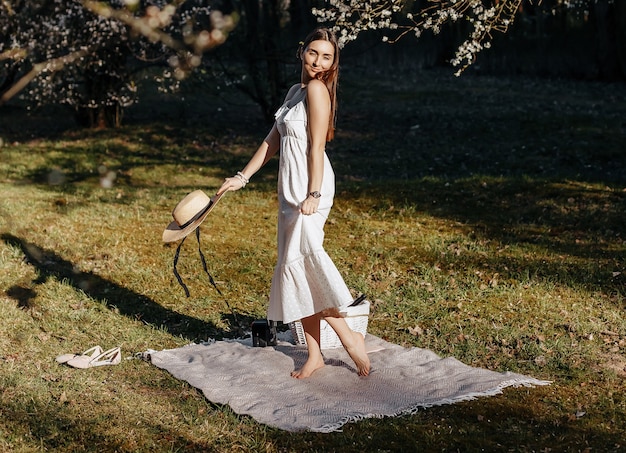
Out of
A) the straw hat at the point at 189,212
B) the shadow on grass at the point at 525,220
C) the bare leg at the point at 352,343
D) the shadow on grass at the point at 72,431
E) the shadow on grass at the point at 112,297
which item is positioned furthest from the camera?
the shadow on grass at the point at 525,220

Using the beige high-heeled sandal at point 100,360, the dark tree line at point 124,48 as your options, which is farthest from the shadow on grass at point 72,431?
the dark tree line at point 124,48

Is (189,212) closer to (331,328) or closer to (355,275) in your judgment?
(331,328)

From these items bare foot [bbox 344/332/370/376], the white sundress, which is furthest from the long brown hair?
bare foot [bbox 344/332/370/376]

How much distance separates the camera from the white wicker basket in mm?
5918

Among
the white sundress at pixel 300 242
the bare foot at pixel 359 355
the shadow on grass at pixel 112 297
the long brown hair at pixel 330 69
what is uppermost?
the long brown hair at pixel 330 69

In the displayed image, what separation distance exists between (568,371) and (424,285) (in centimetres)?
225

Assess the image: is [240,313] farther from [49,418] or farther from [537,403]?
[537,403]

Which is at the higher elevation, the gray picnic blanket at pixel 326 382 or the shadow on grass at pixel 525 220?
the shadow on grass at pixel 525 220

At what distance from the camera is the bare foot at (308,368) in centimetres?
564

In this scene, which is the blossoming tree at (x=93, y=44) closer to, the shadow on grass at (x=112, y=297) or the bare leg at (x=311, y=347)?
the shadow on grass at (x=112, y=297)

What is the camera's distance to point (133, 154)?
15.5m

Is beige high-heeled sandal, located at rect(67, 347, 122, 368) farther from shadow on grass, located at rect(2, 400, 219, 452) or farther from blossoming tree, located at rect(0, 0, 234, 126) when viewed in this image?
blossoming tree, located at rect(0, 0, 234, 126)

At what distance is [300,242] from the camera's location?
543 centimetres

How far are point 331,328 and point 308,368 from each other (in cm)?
56
